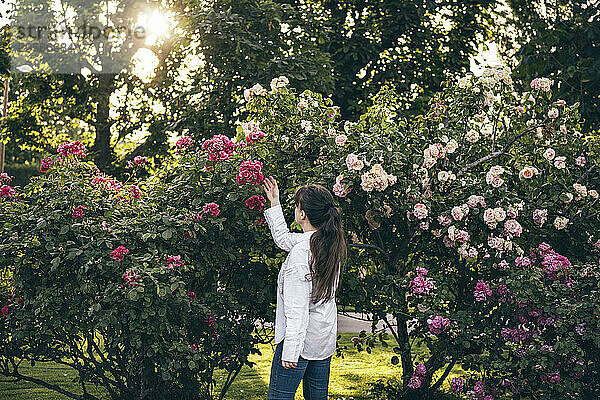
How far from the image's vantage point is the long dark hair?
3.52 meters

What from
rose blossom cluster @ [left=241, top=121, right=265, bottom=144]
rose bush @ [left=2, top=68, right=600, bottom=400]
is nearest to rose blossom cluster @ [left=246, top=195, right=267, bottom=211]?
rose bush @ [left=2, top=68, right=600, bottom=400]

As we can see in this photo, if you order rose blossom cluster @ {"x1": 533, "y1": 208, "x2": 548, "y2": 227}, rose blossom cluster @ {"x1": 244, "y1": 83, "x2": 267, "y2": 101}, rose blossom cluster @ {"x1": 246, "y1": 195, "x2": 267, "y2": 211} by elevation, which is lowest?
rose blossom cluster @ {"x1": 246, "y1": 195, "x2": 267, "y2": 211}

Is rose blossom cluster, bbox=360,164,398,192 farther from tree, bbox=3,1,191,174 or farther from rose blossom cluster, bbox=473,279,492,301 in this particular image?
tree, bbox=3,1,191,174

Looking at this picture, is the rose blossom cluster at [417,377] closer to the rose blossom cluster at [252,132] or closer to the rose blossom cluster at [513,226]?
the rose blossom cluster at [513,226]

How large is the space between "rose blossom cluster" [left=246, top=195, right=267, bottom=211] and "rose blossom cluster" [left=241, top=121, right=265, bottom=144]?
0.69 meters

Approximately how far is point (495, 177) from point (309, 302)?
2.36 meters

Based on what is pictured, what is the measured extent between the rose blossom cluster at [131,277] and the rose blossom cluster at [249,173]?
41.5 inches

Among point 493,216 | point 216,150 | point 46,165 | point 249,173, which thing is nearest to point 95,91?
point 46,165

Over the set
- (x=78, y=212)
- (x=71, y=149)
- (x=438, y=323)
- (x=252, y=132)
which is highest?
(x=252, y=132)

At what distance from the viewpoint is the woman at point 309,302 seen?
3410 millimetres

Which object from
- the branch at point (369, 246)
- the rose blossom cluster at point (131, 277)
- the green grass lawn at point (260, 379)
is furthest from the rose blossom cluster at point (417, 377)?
the rose blossom cluster at point (131, 277)

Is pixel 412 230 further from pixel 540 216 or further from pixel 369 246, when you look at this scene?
pixel 540 216

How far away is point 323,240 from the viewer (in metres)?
3.58

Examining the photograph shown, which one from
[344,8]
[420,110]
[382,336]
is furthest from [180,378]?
[344,8]
